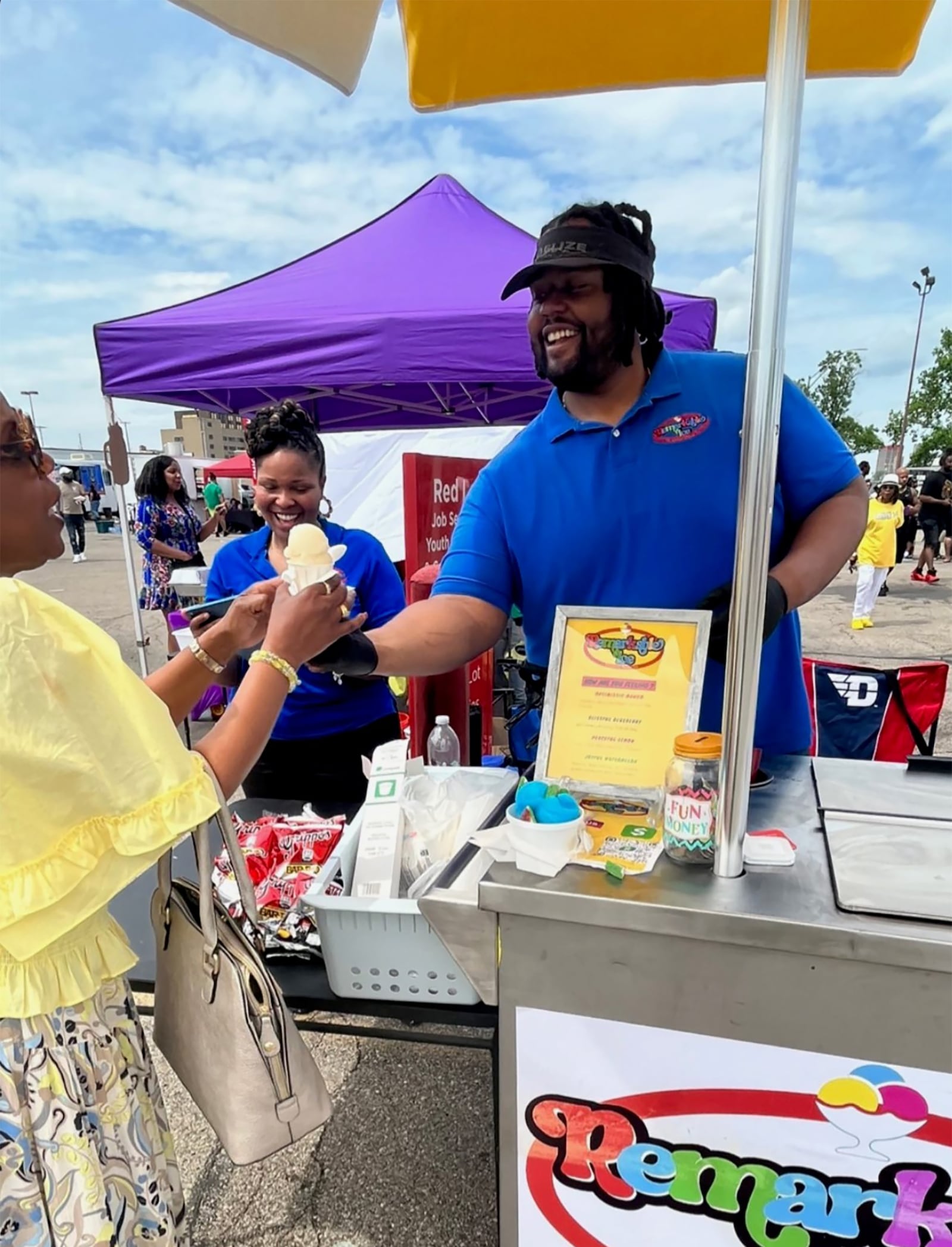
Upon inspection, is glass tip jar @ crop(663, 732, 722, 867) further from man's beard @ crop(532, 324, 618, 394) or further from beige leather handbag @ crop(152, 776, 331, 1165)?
man's beard @ crop(532, 324, 618, 394)

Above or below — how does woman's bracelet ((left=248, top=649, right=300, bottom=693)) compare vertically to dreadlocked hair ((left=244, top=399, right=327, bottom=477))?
below

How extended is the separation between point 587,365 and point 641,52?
0.62 meters

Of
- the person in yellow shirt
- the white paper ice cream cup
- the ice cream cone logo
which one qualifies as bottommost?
the person in yellow shirt

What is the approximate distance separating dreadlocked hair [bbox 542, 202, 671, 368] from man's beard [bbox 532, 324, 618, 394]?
0.07 ft

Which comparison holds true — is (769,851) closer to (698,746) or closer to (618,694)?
(698,746)

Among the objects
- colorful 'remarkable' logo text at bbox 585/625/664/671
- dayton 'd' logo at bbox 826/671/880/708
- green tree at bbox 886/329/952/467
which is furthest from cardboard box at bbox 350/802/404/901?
green tree at bbox 886/329/952/467

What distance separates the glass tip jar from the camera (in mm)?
986

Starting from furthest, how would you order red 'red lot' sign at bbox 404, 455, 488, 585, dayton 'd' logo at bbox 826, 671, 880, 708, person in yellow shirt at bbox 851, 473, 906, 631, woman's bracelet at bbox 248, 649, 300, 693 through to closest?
person in yellow shirt at bbox 851, 473, 906, 631, red 'red lot' sign at bbox 404, 455, 488, 585, dayton 'd' logo at bbox 826, 671, 880, 708, woman's bracelet at bbox 248, 649, 300, 693

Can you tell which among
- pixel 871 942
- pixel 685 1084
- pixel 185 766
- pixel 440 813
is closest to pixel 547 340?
pixel 440 813

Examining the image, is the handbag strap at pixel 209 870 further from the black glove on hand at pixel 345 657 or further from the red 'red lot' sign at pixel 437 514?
the red 'red lot' sign at pixel 437 514

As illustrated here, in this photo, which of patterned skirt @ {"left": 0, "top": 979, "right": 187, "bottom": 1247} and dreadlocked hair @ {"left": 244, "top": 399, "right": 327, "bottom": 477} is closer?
patterned skirt @ {"left": 0, "top": 979, "right": 187, "bottom": 1247}

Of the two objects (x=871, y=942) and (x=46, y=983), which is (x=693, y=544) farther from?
(x=46, y=983)

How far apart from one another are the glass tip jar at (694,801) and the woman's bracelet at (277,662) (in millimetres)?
625

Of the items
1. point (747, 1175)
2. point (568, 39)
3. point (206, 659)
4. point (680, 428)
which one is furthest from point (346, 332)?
point (747, 1175)
